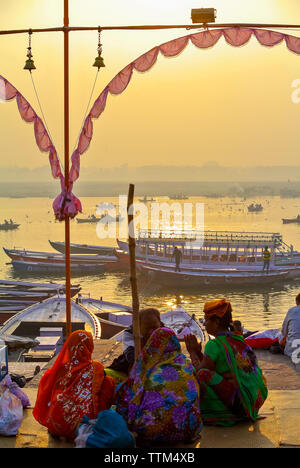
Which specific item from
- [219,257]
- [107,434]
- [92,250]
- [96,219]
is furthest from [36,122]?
[96,219]

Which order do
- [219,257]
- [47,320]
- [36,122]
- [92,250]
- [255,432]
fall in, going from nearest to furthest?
[255,432] < [36,122] < [47,320] < [219,257] < [92,250]

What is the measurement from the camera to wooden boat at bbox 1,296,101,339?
1443 centimetres

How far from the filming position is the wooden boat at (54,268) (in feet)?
132

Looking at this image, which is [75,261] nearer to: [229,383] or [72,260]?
[72,260]

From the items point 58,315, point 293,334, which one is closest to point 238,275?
Answer: point 58,315

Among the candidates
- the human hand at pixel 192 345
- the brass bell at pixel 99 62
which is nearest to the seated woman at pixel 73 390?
the human hand at pixel 192 345

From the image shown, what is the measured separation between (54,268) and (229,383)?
1516 inches

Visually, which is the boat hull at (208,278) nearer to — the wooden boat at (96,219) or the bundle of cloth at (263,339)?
the bundle of cloth at (263,339)

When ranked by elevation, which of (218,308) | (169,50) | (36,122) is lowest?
(218,308)

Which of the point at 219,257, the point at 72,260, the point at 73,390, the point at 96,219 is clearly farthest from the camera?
the point at 96,219

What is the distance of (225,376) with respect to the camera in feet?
10.8

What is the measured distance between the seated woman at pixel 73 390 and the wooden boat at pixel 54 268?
36.6 meters

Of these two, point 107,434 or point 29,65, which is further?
point 29,65

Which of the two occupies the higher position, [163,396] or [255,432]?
[163,396]
